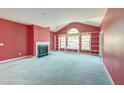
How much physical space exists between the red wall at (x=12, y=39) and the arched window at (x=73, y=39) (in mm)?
5100

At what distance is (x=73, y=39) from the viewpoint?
1127 centimetres

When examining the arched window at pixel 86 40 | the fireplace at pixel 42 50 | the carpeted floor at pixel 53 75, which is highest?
the arched window at pixel 86 40

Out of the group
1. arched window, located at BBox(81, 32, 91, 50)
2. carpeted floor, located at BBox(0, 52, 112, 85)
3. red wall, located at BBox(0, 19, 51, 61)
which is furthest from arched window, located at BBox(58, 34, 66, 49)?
carpeted floor, located at BBox(0, 52, 112, 85)

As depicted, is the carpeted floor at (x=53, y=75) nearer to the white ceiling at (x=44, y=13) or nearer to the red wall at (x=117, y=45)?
the red wall at (x=117, y=45)

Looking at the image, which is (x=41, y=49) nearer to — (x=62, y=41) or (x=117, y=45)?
(x=62, y=41)

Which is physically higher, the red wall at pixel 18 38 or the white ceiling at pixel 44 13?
the white ceiling at pixel 44 13

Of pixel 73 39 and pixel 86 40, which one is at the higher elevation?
pixel 73 39

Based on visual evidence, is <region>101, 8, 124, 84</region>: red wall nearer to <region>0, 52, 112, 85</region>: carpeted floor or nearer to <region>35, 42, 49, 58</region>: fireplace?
<region>0, 52, 112, 85</region>: carpeted floor

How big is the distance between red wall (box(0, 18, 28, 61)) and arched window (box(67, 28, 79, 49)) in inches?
201

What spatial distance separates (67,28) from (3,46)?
7146 millimetres

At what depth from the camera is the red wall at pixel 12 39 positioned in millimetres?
5773

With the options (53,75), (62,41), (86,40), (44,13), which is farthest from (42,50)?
(53,75)

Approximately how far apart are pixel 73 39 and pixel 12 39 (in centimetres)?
636

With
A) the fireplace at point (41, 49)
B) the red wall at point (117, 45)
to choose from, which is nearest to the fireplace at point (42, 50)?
the fireplace at point (41, 49)
